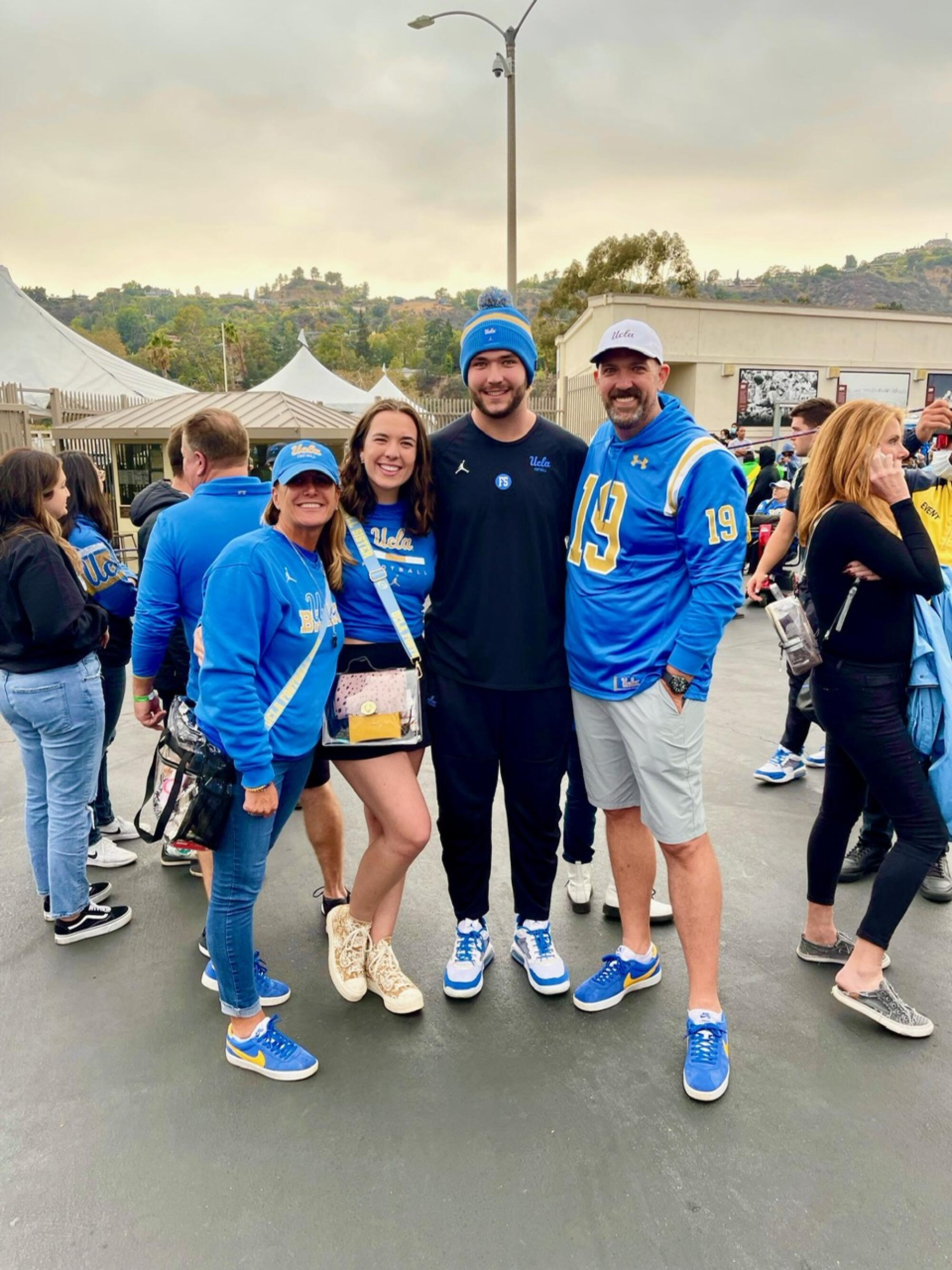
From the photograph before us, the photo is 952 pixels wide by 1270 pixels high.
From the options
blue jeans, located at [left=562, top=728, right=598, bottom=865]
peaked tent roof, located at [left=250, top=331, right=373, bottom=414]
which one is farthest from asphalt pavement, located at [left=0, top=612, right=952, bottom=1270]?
peaked tent roof, located at [left=250, top=331, right=373, bottom=414]

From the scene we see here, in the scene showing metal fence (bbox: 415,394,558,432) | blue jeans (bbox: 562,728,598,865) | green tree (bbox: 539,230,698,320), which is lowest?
blue jeans (bbox: 562,728,598,865)

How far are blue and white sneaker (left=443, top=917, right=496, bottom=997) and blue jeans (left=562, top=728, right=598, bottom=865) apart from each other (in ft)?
1.97

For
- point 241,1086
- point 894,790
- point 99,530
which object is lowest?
point 241,1086

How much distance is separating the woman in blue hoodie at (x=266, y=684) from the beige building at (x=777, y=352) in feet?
73.9

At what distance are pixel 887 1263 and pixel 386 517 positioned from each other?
2363 millimetres

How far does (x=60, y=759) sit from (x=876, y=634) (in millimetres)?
3030

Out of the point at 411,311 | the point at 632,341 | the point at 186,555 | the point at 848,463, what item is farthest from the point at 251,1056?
the point at 411,311

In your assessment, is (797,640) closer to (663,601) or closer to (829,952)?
(663,601)

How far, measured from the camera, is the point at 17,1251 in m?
1.83

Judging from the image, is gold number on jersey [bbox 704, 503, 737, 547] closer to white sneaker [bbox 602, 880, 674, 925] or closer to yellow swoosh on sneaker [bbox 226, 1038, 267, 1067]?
white sneaker [bbox 602, 880, 674, 925]

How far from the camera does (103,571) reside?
3.59 metres

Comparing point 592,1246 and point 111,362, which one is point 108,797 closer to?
point 592,1246

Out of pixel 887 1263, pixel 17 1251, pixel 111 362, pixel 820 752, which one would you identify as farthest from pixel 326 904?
pixel 111 362

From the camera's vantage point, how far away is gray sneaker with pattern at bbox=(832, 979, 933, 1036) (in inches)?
99.0
